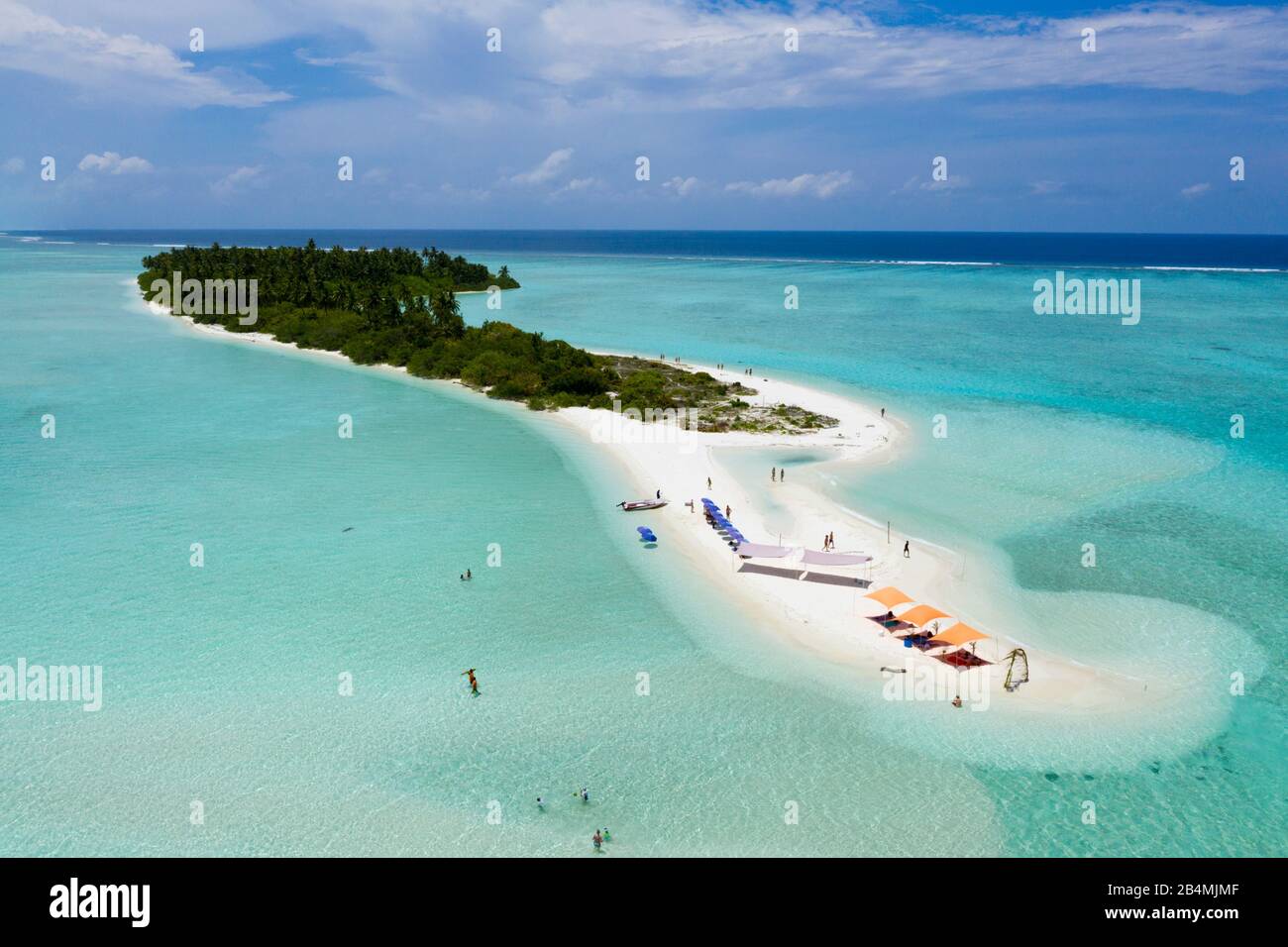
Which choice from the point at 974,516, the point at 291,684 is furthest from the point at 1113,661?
the point at 291,684

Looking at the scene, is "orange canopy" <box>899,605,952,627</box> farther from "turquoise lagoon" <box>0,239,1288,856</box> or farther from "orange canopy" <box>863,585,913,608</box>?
"turquoise lagoon" <box>0,239,1288,856</box>

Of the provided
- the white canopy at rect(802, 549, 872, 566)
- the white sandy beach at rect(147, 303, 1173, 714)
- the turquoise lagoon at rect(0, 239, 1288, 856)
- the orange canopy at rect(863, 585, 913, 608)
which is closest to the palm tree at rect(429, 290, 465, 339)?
the turquoise lagoon at rect(0, 239, 1288, 856)

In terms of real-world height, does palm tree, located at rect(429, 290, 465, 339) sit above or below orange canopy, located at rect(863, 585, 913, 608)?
above

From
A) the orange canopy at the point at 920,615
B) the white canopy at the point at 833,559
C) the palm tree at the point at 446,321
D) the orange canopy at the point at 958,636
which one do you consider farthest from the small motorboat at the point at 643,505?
the palm tree at the point at 446,321

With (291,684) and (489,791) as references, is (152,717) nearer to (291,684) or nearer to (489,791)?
(291,684)

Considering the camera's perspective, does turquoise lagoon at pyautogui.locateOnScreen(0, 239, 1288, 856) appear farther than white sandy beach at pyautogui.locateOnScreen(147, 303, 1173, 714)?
No

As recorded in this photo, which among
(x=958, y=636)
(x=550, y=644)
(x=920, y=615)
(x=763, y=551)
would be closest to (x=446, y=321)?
(x=763, y=551)
